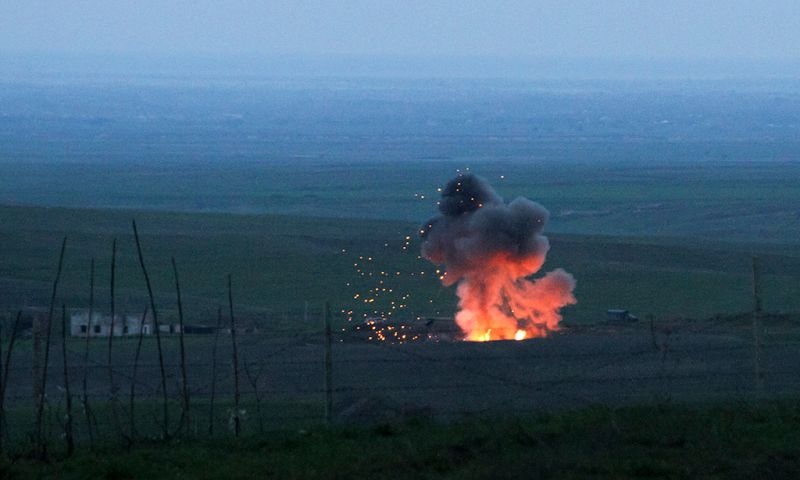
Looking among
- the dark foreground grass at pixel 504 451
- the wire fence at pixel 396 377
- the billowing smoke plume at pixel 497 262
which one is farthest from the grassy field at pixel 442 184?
the dark foreground grass at pixel 504 451

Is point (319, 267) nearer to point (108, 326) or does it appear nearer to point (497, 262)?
point (497, 262)

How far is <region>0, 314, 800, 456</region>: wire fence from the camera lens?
17047mm

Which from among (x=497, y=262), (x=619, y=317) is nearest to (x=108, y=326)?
(x=497, y=262)

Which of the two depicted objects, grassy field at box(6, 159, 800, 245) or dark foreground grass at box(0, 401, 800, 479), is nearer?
dark foreground grass at box(0, 401, 800, 479)

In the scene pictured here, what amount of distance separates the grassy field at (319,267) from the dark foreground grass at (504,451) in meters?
22.0

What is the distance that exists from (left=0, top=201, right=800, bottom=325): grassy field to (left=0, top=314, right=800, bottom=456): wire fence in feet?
27.4

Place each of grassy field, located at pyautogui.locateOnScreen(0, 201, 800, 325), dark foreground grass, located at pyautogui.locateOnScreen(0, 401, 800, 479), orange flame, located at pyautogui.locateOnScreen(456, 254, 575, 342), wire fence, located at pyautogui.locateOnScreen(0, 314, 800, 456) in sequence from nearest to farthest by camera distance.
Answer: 1. dark foreground grass, located at pyautogui.locateOnScreen(0, 401, 800, 479)
2. wire fence, located at pyautogui.locateOnScreen(0, 314, 800, 456)
3. orange flame, located at pyautogui.locateOnScreen(456, 254, 575, 342)
4. grassy field, located at pyautogui.locateOnScreen(0, 201, 800, 325)

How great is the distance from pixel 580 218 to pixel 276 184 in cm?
3158

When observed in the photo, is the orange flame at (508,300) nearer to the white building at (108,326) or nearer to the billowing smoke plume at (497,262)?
the billowing smoke plume at (497,262)

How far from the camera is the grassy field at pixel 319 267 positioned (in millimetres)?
40062

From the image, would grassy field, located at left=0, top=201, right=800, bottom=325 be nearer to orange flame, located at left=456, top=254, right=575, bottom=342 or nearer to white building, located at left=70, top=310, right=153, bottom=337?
orange flame, located at left=456, top=254, right=575, bottom=342

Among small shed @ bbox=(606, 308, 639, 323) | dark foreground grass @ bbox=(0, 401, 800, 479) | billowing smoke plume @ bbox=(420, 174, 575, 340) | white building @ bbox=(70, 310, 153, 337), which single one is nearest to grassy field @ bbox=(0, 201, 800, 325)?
small shed @ bbox=(606, 308, 639, 323)

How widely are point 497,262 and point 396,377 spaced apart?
11056 millimetres

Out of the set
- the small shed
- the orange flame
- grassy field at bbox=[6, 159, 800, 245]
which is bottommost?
the small shed
